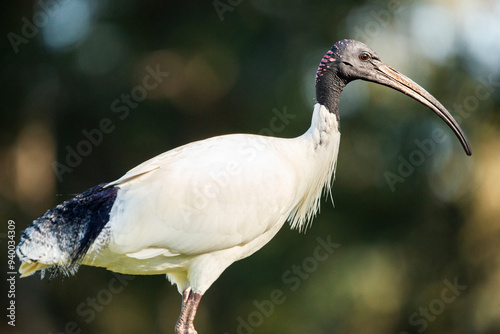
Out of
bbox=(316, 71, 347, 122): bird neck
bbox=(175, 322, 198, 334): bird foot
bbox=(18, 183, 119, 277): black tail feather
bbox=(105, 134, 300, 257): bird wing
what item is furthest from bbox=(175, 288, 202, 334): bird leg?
bbox=(316, 71, 347, 122): bird neck

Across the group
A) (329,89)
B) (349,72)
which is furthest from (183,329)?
(349,72)

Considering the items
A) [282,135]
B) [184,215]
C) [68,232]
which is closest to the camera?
[68,232]

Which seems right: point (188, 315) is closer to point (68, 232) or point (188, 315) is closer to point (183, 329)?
point (183, 329)

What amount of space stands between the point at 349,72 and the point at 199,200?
1.40 m

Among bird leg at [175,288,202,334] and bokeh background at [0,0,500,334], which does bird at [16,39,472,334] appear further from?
bokeh background at [0,0,500,334]

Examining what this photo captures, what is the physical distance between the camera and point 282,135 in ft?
29.9

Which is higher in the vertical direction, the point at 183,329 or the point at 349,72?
the point at 349,72

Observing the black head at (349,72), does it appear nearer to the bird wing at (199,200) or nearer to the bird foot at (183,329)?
the bird wing at (199,200)

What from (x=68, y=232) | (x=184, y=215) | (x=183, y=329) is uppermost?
(x=68, y=232)

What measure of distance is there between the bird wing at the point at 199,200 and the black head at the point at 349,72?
2.13 feet

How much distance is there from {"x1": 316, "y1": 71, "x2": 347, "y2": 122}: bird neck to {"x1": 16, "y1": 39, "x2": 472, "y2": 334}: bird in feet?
0.26

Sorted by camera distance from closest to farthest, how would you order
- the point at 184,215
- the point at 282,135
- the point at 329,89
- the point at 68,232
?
1. the point at 68,232
2. the point at 184,215
3. the point at 329,89
4. the point at 282,135

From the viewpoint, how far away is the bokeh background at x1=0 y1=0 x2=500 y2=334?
9359mm

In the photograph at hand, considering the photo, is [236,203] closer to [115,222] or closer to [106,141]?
[115,222]
